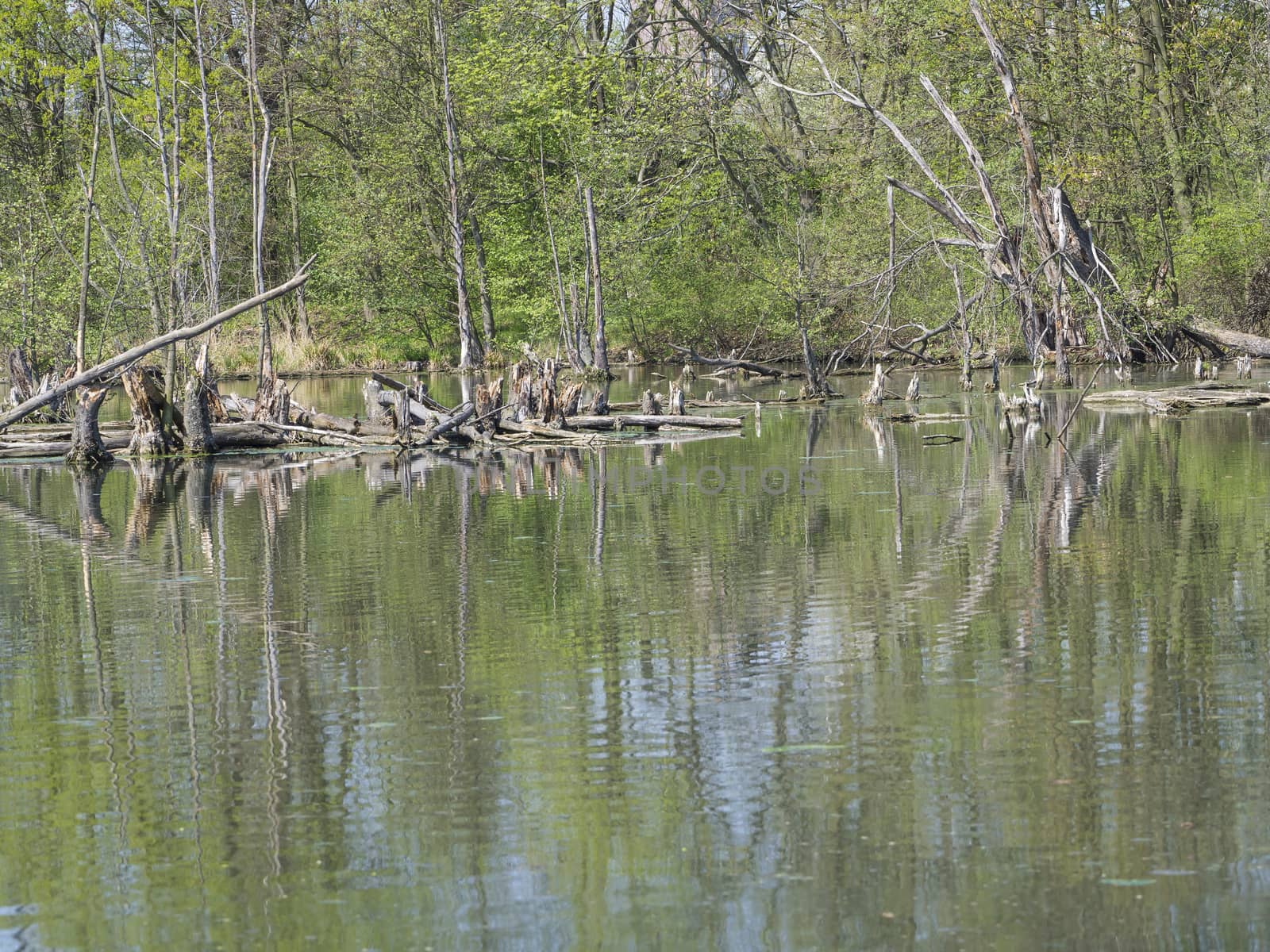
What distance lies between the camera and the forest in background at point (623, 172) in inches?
1230

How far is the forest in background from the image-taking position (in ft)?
102

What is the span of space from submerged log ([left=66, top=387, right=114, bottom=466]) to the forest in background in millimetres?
2468

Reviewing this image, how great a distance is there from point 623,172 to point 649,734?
35.7m

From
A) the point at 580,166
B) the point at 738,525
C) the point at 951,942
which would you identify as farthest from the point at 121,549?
the point at 580,166

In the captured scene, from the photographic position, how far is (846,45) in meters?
37.0

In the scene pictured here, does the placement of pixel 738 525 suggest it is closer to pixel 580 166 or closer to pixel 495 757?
pixel 495 757

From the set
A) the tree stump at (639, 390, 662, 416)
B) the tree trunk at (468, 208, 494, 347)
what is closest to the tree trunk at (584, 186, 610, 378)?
the tree trunk at (468, 208, 494, 347)

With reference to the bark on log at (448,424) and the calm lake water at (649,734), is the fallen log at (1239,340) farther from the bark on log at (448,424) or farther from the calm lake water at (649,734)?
the calm lake water at (649,734)

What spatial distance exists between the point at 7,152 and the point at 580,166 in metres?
19.9

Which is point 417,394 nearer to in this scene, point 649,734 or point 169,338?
point 169,338

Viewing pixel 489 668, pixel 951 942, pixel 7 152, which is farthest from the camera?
pixel 7 152

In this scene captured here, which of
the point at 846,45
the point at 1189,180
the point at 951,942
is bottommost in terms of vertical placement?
the point at 951,942

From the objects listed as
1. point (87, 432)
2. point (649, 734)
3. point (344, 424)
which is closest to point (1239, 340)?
point (344, 424)

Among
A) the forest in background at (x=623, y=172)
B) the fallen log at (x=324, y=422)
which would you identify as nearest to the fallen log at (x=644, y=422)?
the fallen log at (x=324, y=422)
